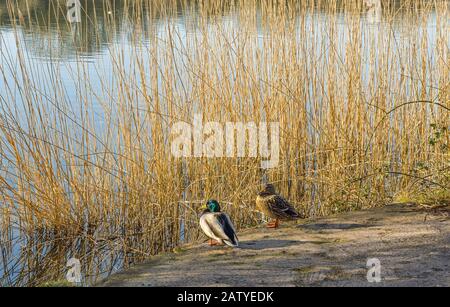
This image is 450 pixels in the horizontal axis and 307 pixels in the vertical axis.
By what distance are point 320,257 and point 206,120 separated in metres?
1.72

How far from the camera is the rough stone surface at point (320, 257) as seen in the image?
2.67m

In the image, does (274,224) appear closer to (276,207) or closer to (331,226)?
(276,207)

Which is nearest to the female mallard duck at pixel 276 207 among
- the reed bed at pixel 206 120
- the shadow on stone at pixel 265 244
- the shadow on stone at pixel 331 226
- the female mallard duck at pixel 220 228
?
the shadow on stone at pixel 331 226

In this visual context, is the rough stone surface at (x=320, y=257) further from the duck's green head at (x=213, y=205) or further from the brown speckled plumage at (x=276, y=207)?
the duck's green head at (x=213, y=205)

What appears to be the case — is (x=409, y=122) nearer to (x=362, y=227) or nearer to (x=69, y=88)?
(x=362, y=227)

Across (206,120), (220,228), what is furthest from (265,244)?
(206,120)

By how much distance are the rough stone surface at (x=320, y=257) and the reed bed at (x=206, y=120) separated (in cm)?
58

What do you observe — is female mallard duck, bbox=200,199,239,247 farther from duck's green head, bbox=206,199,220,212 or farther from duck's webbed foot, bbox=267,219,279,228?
duck's webbed foot, bbox=267,219,279,228

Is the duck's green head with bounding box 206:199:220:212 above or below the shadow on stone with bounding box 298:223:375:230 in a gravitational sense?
above

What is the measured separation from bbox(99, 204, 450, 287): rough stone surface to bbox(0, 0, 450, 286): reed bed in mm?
578

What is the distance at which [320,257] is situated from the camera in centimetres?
295

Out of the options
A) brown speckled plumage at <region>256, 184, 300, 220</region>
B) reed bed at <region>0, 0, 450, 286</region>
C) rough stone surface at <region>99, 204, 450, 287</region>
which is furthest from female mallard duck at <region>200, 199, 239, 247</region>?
reed bed at <region>0, 0, 450, 286</region>

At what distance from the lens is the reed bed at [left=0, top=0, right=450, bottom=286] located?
4.09 m
